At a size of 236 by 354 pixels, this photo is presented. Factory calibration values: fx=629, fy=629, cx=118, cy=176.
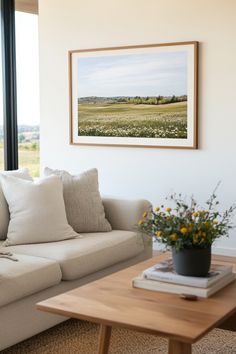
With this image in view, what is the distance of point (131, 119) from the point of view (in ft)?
18.6

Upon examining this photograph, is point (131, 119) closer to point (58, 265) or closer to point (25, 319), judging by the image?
point (58, 265)

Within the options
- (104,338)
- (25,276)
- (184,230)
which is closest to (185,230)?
(184,230)

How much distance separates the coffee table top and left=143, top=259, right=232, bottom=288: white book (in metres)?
0.06

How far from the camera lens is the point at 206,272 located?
279 centimetres

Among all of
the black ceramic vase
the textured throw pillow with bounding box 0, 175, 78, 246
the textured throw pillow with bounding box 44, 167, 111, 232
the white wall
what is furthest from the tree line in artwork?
the black ceramic vase

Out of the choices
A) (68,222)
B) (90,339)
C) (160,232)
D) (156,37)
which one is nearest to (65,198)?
(68,222)

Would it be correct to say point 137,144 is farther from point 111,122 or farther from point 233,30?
point 233,30

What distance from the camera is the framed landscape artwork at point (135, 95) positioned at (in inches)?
209

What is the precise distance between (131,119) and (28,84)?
1308mm

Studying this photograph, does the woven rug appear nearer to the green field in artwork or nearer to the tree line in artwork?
the green field in artwork

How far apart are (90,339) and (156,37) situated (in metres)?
2.91

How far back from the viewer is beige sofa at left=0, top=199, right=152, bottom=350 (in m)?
3.17

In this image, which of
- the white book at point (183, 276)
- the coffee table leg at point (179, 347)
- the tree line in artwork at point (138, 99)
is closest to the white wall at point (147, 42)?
the tree line in artwork at point (138, 99)

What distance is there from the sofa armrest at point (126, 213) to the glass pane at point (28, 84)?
6.97 feet
